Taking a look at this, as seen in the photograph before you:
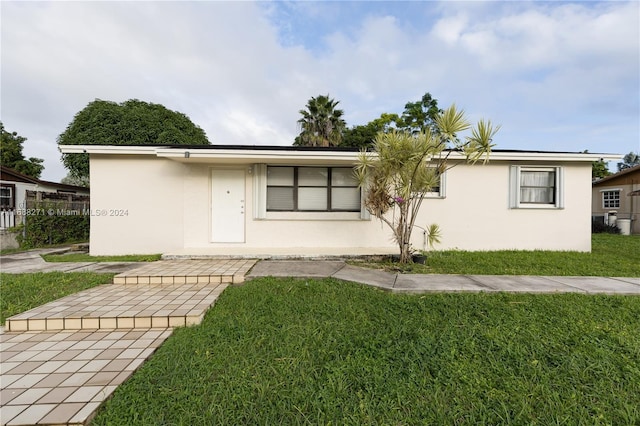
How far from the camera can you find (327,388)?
187 centimetres

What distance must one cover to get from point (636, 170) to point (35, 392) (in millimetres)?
24555

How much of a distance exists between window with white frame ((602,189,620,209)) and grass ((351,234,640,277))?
543 inches

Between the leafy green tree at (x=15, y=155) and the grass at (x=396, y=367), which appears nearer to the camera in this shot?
the grass at (x=396, y=367)

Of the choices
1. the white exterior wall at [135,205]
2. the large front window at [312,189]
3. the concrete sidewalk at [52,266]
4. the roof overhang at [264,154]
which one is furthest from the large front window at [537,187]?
the concrete sidewalk at [52,266]

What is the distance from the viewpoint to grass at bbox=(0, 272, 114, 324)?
342 cm

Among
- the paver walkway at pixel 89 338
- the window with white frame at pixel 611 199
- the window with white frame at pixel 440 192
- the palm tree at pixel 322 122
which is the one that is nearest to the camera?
Result: the paver walkway at pixel 89 338

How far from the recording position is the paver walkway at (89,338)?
1785mm

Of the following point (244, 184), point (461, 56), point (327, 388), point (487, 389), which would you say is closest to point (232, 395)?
point (327, 388)

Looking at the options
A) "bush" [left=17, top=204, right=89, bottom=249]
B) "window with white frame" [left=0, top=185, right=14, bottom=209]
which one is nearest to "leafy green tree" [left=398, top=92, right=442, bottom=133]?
"bush" [left=17, top=204, right=89, bottom=249]

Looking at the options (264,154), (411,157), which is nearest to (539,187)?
(411,157)

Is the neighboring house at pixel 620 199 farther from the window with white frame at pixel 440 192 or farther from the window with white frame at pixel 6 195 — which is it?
the window with white frame at pixel 6 195

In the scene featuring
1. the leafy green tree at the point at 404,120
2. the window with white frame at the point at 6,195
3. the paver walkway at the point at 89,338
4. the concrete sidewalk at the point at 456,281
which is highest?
the leafy green tree at the point at 404,120

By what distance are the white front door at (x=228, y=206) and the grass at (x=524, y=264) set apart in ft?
11.3

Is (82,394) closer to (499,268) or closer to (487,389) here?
(487,389)
